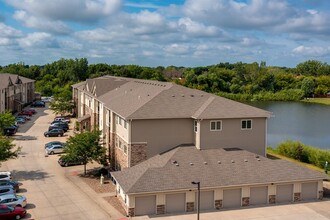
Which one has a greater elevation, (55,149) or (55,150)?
(55,149)

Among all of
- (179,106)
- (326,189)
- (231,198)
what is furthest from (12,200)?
(326,189)

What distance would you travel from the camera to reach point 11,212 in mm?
26297

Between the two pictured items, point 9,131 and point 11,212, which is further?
point 9,131

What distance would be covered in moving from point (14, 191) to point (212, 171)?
619 inches

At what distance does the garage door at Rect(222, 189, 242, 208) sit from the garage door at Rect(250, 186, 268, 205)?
3.56ft

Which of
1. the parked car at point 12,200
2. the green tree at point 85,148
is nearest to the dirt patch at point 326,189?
the green tree at point 85,148

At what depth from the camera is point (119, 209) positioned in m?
28.8

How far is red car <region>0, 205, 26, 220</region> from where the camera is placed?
26170 millimetres

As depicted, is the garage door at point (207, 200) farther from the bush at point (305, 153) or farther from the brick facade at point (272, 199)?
the bush at point (305, 153)

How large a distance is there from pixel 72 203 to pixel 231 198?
11880mm

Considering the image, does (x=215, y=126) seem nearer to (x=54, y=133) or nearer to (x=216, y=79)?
(x=54, y=133)

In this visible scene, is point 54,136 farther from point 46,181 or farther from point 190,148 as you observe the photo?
point 190,148

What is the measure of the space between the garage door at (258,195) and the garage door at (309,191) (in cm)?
326

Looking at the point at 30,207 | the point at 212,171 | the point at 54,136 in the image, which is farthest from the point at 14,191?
the point at 54,136
